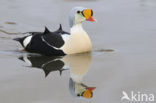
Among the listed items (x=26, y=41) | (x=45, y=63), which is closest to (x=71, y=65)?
(x=45, y=63)

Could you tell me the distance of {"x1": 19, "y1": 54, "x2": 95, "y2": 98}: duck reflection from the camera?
22.9 ft

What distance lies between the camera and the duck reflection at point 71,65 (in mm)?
6981

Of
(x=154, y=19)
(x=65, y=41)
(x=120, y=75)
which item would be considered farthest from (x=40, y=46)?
(x=154, y=19)

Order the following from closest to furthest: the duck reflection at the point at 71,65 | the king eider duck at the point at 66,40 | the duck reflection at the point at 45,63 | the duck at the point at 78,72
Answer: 1. the duck at the point at 78,72
2. the duck reflection at the point at 71,65
3. the duck reflection at the point at 45,63
4. the king eider duck at the point at 66,40

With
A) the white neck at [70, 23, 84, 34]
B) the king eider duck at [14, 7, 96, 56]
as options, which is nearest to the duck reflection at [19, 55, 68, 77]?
the king eider duck at [14, 7, 96, 56]

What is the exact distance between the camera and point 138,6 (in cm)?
1257

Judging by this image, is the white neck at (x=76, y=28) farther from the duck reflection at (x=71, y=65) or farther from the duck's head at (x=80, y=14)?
the duck reflection at (x=71, y=65)

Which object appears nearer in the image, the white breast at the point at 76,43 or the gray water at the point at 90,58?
the gray water at the point at 90,58

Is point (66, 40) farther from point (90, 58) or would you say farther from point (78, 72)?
point (78, 72)

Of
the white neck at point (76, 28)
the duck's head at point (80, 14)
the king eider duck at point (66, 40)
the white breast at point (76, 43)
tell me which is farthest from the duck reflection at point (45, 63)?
the duck's head at point (80, 14)

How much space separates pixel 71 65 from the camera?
8000 mm

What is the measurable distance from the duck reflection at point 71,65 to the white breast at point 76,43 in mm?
110

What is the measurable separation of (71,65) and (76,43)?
0.58 metres

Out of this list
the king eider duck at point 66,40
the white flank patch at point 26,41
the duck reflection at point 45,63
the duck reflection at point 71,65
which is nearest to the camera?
the duck reflection at point 71,65
